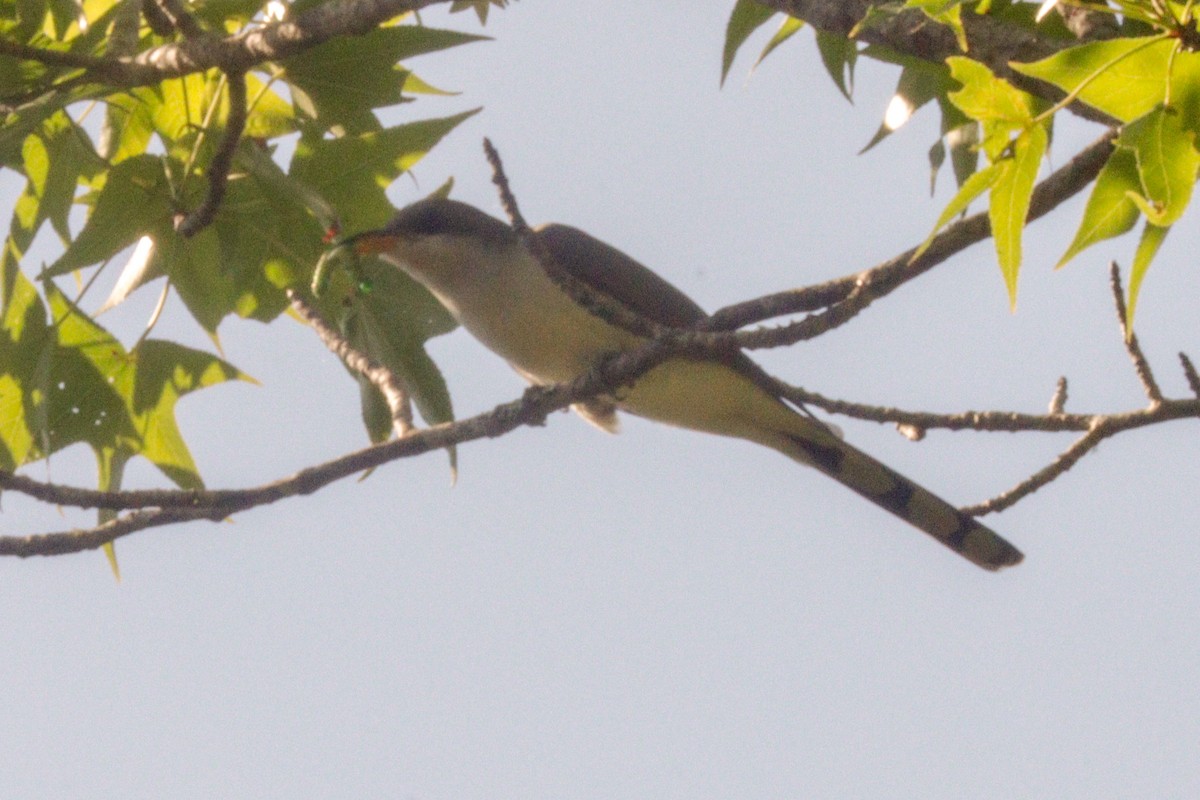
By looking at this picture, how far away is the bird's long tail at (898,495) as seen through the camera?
16.6 feet

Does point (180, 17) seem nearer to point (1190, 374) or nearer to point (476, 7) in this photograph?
point (476, 7)

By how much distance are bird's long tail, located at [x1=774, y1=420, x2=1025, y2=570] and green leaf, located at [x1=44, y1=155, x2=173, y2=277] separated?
256cm

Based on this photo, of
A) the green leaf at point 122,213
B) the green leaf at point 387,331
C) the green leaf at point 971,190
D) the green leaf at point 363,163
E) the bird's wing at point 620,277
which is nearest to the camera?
the green leaf at point 971,190

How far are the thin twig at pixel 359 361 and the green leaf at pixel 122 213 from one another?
1.83 ft

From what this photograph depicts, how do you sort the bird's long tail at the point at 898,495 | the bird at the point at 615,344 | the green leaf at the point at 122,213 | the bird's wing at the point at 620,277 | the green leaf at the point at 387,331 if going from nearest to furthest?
the green leaf at the point at 122,213 < the green leaf at the point at 387,331 < the bird at the point at 615,344 < the bird's long tail at the point at 898,495 < the bird's wing at the point at 620,277

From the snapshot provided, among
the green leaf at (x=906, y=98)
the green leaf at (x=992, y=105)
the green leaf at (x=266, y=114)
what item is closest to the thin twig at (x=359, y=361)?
the green leaf at (x=266, y=114)

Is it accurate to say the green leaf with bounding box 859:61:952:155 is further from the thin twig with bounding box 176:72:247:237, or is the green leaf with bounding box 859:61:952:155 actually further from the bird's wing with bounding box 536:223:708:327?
the thin twig with bounding box 176:72:247:237

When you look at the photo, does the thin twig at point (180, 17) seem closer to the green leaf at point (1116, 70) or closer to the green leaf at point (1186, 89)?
the green leaf at point (1116, 70)

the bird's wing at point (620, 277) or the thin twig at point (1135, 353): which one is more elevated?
the bird's wing at point (620, 277)

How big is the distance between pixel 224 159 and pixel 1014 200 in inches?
95.4

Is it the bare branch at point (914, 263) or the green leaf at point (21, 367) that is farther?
the green leaf at point (21, 367)

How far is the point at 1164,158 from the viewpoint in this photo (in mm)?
2014

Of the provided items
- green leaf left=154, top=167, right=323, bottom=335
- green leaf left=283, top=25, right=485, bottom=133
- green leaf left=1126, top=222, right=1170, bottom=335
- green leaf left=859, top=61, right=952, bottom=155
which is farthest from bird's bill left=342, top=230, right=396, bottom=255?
green leaf left=1126, top=222, right=1170, bottom=335

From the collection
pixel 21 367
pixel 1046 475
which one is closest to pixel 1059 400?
pixel 1046 475
